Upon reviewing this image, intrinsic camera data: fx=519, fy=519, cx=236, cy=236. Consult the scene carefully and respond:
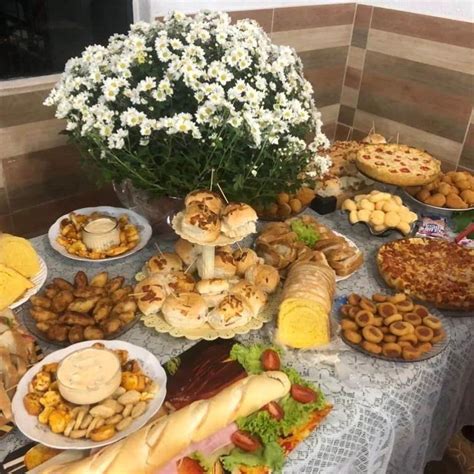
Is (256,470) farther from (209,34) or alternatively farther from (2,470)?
(209,34)

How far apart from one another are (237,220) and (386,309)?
0.49 m

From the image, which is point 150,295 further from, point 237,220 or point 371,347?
point 371,347

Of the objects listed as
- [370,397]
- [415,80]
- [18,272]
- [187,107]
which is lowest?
[370,397]

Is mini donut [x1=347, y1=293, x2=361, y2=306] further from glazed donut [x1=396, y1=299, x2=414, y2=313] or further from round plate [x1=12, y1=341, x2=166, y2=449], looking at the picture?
round plate [x1=12, y1=341, x2=166, y2=449]

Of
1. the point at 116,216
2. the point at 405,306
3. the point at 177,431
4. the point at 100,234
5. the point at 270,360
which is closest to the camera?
the point at 177,431

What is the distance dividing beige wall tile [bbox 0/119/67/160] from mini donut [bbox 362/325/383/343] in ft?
4.99

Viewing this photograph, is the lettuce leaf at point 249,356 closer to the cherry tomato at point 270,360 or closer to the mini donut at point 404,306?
the cherry tomato at point 270,360

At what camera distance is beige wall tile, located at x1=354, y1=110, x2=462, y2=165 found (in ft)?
8.45

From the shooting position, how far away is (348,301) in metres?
1.48

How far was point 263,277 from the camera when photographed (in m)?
Result: 1.48

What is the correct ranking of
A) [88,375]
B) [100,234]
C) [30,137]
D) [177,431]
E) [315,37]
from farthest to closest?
1. [315,37]
2. [30,137]
3. [100,234]
4. [88,375]
5. [177,431]

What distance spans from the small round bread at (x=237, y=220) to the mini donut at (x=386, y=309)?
16.9 inches

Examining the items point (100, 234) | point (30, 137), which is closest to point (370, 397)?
point (100, 234)

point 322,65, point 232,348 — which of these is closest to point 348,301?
point 232,348
